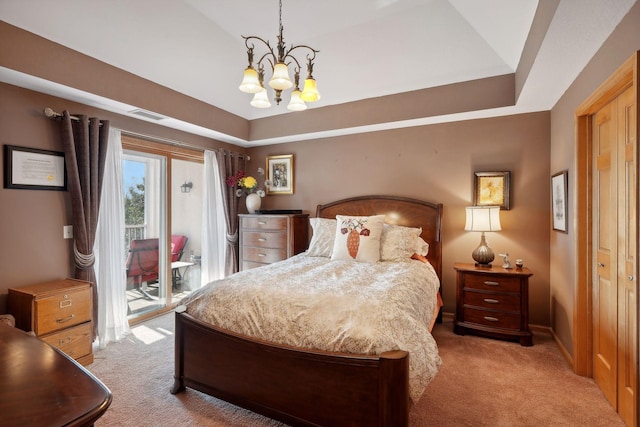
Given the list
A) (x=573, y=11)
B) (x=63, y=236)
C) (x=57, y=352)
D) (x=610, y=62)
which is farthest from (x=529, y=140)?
(x=63, y=236)

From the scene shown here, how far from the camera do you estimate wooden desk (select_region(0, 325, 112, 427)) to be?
702 millimetres

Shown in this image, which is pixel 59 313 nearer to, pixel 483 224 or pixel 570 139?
pixel 483 224

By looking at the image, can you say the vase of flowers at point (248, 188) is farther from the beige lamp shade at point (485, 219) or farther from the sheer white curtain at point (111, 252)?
the beige lamp shade at point (485, 219)

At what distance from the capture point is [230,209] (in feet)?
15.1

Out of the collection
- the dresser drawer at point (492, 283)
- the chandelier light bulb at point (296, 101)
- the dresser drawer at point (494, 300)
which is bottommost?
the dresser drawer at point (494, 300)

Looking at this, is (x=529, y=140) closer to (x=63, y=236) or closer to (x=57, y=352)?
(x=57, y=352)

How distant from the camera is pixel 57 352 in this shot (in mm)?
1004

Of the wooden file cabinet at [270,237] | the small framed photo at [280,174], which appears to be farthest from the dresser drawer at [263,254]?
the small framed photo at [280,174]

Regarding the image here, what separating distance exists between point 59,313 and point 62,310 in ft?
0.09

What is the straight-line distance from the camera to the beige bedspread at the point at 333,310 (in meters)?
1.66

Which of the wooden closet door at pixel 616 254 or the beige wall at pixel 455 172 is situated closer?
the wooden closet door at pixel 616 254

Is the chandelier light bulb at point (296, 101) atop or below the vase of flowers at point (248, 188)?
atop

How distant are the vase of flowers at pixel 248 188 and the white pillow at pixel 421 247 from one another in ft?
7.56

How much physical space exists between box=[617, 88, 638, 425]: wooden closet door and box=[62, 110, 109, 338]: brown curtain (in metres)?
4.01
